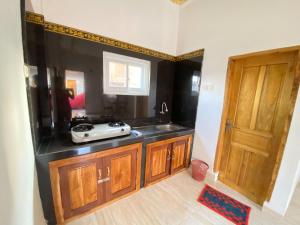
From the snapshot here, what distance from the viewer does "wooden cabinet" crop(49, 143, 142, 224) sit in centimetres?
132

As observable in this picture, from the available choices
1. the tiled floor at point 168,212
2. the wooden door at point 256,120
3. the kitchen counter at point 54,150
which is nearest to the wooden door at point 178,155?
the tiled floor at point 168,212

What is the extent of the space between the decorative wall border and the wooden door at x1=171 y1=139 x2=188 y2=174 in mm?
1598

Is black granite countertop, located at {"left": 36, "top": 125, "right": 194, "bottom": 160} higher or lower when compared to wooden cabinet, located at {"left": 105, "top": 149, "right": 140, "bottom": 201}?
higher

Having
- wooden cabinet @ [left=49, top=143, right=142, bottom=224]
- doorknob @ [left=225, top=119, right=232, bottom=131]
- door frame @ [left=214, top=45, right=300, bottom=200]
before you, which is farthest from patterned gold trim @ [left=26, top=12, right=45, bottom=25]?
doorknob @ [left=225, top=119, right=232, bottom=131]

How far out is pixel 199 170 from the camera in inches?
85.1

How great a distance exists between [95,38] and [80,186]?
1.87 metres

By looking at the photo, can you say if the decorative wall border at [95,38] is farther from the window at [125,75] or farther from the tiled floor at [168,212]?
the tiled floor at [168,212]

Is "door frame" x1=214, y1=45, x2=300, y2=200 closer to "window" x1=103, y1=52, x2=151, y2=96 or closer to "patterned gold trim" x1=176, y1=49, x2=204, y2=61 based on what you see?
"patterned gold trim" x1=176, y1=49, x2=204, y2=61

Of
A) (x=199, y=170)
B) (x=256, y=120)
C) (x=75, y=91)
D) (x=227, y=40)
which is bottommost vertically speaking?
(x=199, y=170)

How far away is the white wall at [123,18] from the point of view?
61.0 inches

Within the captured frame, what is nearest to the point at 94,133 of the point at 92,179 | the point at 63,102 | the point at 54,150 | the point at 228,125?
the point at 54,150

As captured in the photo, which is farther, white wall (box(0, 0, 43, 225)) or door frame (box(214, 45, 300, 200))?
door frame (box(214, 45, 300, 200))

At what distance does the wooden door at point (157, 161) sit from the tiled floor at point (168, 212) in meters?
0.18

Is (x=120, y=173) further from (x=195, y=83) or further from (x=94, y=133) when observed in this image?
(x=195, y=83)
